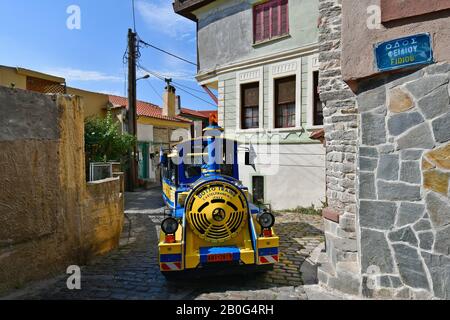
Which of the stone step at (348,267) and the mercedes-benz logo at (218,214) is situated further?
the mercedes-benz logo at (218,214)

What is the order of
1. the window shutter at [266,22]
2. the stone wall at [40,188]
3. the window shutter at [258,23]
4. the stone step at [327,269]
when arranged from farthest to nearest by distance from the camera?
the window shutter at [258,23] < the window shutter at [266,22] < the stone step at [327,269] < the stone wall at [40,188]

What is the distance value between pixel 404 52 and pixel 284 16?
7.66 metres

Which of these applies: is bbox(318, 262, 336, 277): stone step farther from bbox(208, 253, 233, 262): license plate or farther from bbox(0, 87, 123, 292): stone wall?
bbox(0, 87, 123, 292): stone wall

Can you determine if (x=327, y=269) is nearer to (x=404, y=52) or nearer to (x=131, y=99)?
(x=404, y=52)

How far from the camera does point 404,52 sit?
146 inches

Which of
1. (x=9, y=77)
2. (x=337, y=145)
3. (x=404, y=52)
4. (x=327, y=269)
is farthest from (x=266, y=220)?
(x=9, y=77)

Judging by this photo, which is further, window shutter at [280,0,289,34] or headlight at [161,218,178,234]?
window shutter at [280,0,289,34]

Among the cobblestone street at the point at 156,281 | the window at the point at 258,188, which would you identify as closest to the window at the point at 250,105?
the window at the point at 258,188

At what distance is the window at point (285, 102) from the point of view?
34.8ft

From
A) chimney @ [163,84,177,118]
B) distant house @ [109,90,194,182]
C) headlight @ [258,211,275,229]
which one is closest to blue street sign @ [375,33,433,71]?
headlight @ [258,211,275,229]

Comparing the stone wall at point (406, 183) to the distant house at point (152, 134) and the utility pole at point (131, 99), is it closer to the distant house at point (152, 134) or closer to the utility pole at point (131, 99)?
the utility pole at point (131, 99)

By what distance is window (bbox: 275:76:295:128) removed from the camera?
10609 millimetres

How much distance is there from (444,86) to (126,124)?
1560cm
